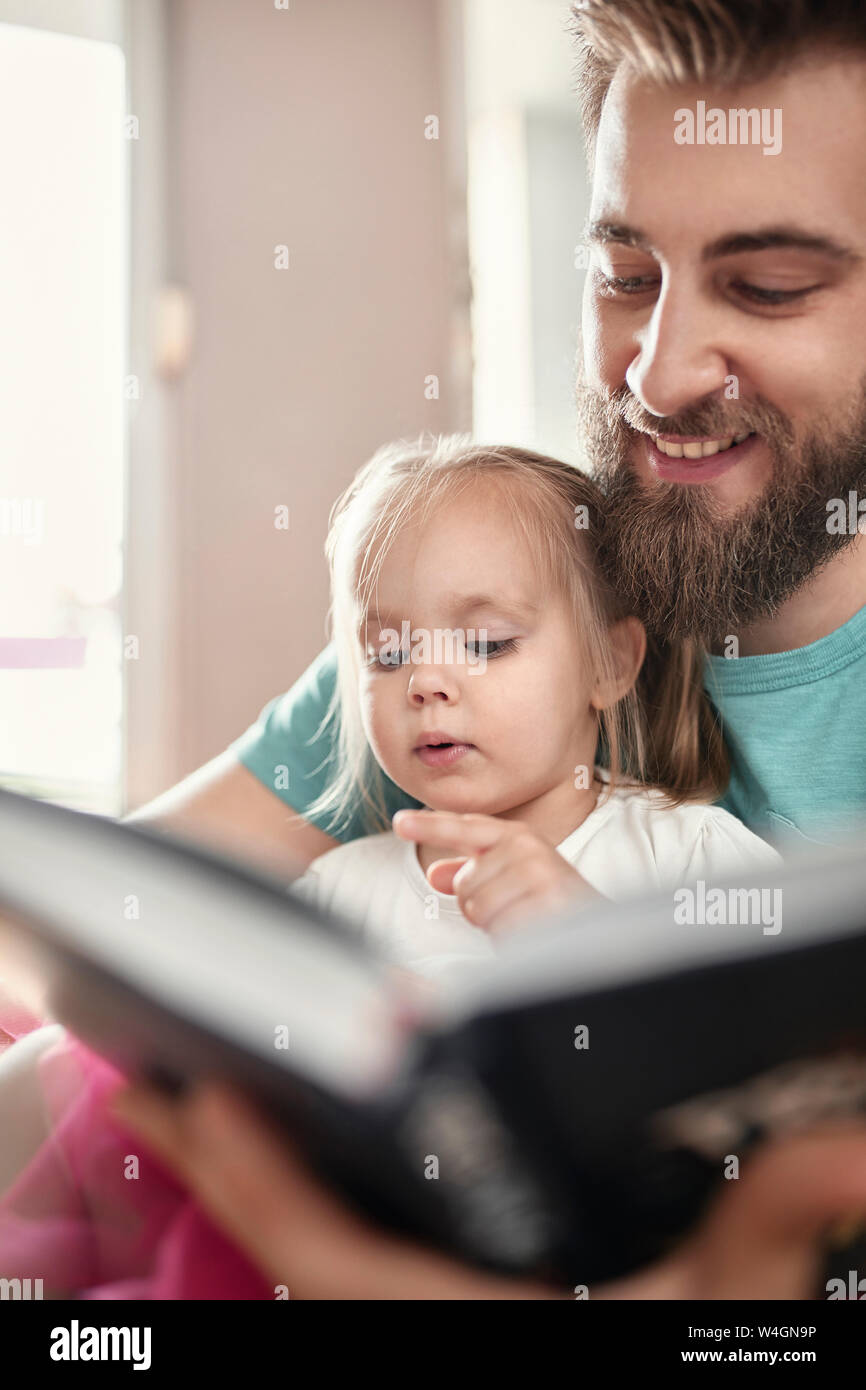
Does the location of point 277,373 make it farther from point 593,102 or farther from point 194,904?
point 194,904

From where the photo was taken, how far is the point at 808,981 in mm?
477

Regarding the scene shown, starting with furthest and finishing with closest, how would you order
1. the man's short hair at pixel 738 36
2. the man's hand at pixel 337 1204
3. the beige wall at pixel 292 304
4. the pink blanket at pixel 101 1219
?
the beige wall at pixel 292 304
the man's short hair at pixel 738 36
the pink blanket at pixel 101 1219
the man's hand at pixel 337 1204

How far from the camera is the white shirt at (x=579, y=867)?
0.95 meters

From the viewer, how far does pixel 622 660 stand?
1052mm

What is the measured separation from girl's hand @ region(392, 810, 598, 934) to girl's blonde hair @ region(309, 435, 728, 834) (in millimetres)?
284

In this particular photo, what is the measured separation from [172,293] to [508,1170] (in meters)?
1.32

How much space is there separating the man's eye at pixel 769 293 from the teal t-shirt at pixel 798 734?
0.27 meters

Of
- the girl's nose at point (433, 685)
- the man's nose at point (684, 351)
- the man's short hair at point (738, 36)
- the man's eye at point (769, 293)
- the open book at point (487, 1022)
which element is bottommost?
the open book at point (487, 1022)

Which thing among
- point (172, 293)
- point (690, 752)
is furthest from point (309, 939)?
point (172, 293)

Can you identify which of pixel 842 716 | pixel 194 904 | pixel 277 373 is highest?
pixel 277 373

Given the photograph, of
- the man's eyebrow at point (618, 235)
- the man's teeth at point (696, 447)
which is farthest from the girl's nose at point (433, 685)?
the man's eyebrow at point (618, 235)

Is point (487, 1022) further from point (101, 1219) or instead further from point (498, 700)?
point (498, 700)

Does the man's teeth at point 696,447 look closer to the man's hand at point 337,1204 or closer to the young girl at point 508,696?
the young girl at point 508,696

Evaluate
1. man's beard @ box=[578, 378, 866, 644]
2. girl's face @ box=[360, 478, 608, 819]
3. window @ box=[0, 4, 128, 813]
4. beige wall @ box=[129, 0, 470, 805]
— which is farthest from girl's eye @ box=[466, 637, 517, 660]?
window @ box=[0, 4, 128, 813]
